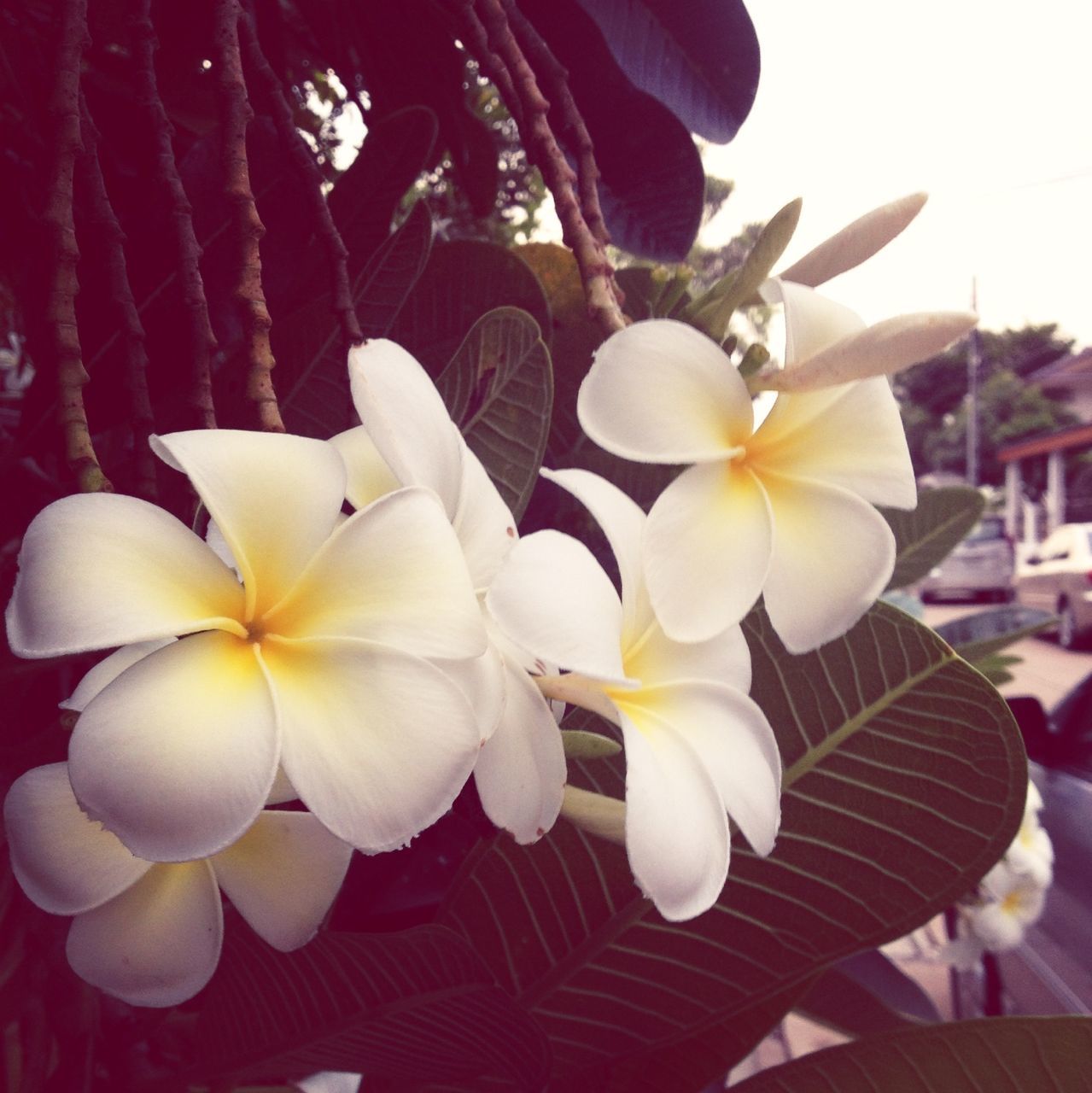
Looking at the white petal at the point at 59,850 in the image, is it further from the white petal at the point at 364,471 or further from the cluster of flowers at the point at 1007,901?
the cluster of flowers at the point at 1007,901

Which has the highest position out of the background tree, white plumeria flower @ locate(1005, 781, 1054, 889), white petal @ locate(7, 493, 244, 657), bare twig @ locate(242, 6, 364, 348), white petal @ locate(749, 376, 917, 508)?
bare twig @ locate(242, 6, 364, 348)

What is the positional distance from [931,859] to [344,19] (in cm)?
59

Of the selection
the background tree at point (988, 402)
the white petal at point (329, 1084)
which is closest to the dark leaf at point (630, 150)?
the white petal at point (329, 1084)

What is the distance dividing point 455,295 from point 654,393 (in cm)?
23

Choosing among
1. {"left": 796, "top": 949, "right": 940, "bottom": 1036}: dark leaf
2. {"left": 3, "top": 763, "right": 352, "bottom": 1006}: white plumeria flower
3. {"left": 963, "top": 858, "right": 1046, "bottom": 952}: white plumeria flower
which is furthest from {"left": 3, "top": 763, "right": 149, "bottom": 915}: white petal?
{"left": 963, "top": 858, "right": 1046, "bottom": 952}: white plumeria flower

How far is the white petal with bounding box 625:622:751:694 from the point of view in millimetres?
269

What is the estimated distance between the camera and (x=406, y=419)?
243mm

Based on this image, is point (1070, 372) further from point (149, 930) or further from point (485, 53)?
point (149, 930)

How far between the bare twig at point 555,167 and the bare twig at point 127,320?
14 centimetres

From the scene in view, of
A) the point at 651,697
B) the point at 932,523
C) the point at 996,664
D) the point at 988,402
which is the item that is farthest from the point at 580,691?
the point at 988,402

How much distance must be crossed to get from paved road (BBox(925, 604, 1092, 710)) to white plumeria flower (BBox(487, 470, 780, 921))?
260 inches

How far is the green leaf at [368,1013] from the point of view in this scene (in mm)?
342

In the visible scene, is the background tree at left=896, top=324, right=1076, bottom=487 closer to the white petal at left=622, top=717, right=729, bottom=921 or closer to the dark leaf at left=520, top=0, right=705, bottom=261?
the dark leaf at left=520, top=0, right=705, bottom=261

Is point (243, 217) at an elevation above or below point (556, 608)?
above
